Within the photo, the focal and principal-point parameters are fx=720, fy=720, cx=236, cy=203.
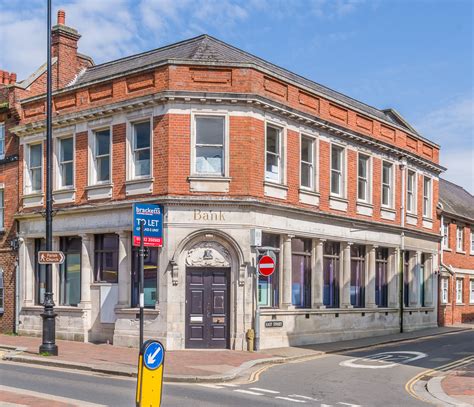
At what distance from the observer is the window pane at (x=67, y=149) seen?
25812 millimetres

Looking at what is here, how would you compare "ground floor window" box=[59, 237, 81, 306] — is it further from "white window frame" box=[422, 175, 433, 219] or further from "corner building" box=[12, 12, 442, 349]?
"white window frame" box=[422, 175, 433, 219]

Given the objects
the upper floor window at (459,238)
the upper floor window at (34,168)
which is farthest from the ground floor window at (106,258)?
the upper floor window at (459,238)

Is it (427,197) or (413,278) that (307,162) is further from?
(427,197)

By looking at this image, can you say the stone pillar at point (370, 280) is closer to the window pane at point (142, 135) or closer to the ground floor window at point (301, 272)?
the ground floor window at point (301, 272)

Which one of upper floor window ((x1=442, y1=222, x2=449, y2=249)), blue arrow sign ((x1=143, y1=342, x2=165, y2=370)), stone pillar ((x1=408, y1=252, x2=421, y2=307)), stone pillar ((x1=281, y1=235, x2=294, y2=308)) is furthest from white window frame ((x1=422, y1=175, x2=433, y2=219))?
blue arrow sign ((x1=143, y1=342, x2=165, y2=370))

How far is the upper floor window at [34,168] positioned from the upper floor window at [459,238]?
74.3 feet

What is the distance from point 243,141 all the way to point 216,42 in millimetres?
5331

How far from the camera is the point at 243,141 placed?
74.5ft

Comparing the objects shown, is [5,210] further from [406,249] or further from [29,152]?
[406,249]

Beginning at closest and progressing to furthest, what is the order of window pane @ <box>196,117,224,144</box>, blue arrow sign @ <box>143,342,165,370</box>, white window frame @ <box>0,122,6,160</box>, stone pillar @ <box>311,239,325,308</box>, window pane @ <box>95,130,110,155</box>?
blue arrow sign @ <box>143,342,165,370</box>
window pane @ <box>196,117,224,144</box>
window pane @ <box>95,130,110,155</box>
stone pillar @ <box>311,239,325,308</box>
white window frame @ <box>0,122,6,160</box>

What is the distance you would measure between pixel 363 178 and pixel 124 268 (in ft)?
35.8

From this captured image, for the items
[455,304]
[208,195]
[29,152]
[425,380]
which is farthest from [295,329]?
[455,304]

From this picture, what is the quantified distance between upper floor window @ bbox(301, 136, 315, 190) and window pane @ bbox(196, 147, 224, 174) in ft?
13.3

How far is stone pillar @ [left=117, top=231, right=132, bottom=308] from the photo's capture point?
23.3 meters
